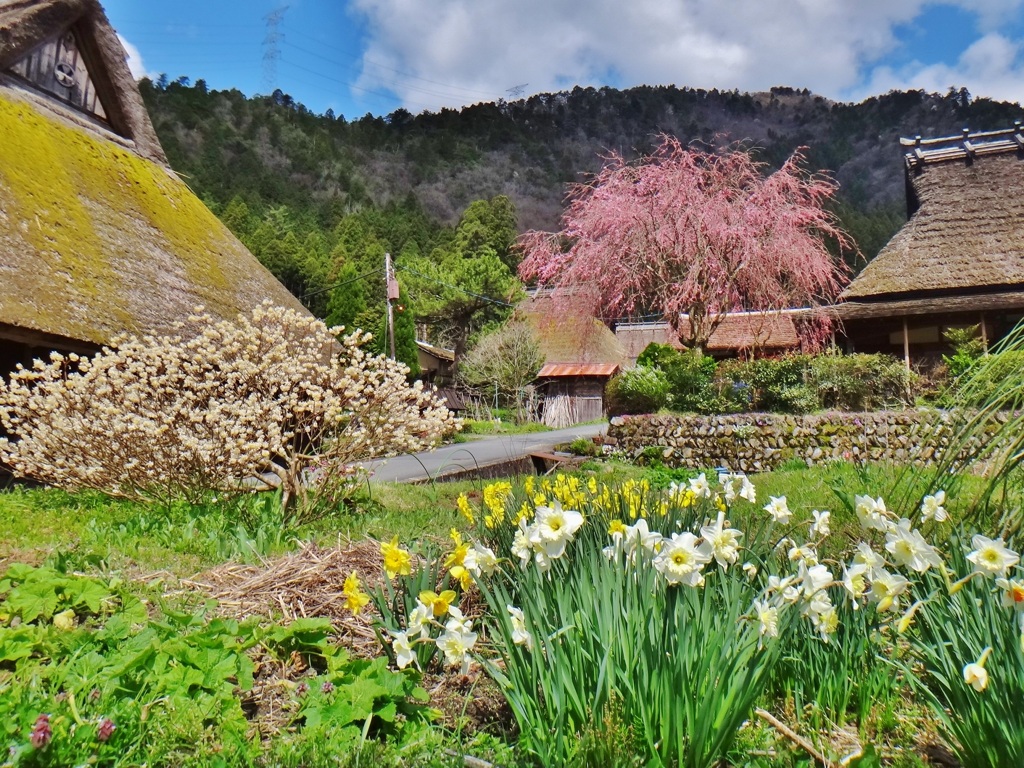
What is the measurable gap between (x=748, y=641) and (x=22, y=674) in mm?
2068

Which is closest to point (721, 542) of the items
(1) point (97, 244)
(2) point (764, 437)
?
(1) point (97, 244)

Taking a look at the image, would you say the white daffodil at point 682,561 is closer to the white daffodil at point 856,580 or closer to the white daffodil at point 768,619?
the white daffodil at point 768,619

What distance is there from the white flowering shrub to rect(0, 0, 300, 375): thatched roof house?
170cm

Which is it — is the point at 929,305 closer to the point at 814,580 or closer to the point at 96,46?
the point at 814,580

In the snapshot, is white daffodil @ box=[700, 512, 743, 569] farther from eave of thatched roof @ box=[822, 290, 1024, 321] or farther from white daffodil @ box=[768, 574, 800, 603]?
eave of thatched roof @ box=[822, 290, 1024, 321]

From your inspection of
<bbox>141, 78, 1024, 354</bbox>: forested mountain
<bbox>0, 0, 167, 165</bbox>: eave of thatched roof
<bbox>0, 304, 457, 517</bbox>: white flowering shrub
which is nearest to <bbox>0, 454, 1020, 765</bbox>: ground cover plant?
<bbox>0, 304, 457, 517</bbox>: white flowering shrub

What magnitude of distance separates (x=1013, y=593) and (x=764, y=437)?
9.90 metres

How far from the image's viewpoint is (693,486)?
2754mm

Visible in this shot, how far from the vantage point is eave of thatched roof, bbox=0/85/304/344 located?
6828 mm

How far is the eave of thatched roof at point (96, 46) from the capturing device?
9289 millimetres

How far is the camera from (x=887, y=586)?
1.64m

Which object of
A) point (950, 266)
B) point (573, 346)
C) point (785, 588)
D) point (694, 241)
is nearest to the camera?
point (785, 588)

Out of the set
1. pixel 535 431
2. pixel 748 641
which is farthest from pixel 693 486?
pixel 535 431

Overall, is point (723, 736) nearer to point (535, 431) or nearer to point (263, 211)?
point (535, 431)
